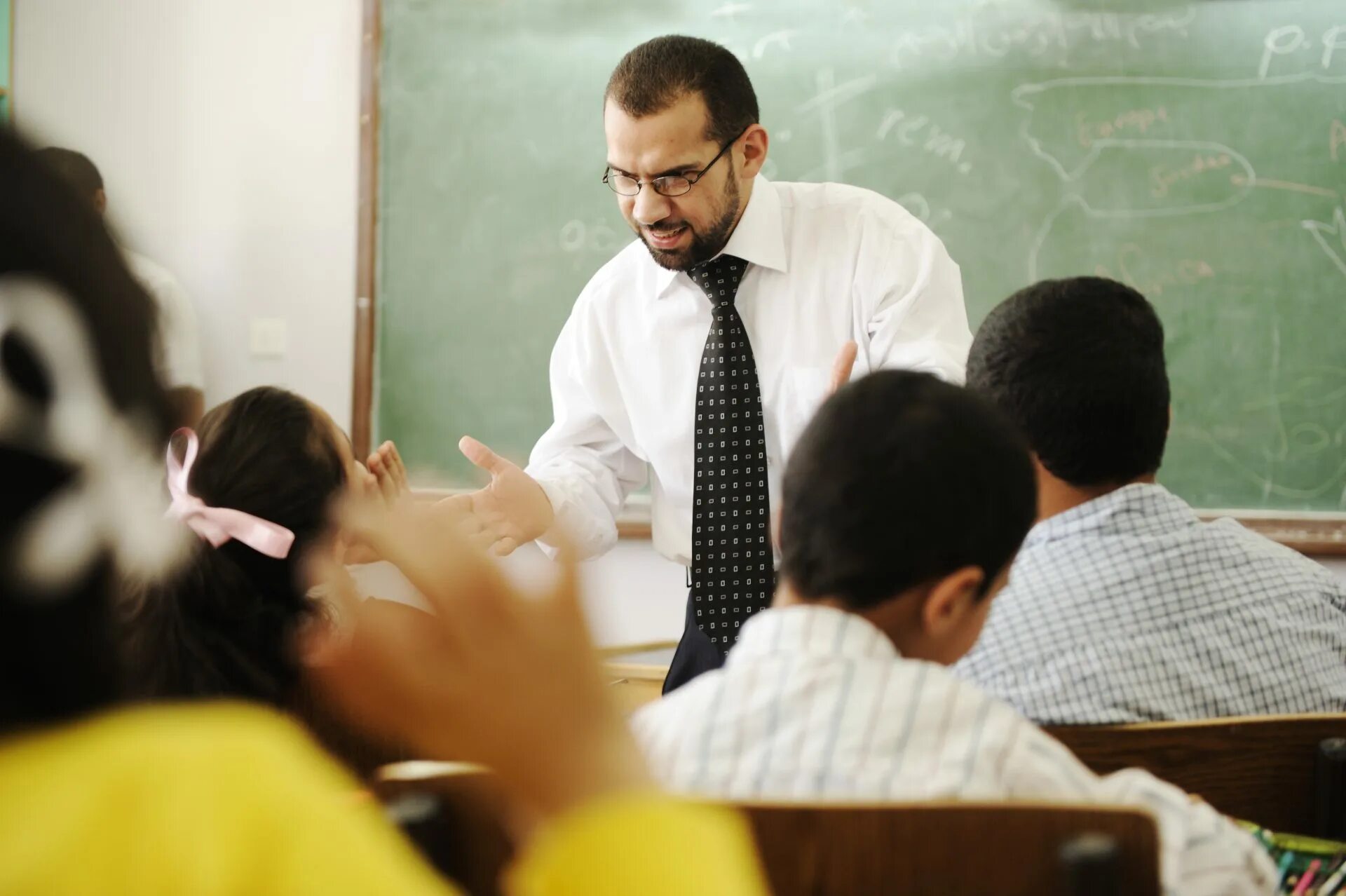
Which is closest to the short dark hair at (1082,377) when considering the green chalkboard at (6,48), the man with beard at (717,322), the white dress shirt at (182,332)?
the man with beard at (717,322)

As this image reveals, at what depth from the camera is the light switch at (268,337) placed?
359 centimetres

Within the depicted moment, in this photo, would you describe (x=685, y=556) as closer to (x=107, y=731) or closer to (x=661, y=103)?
(x=661, y=103)

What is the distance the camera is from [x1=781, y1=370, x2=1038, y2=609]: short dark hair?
108cm

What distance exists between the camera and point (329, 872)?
42 cm

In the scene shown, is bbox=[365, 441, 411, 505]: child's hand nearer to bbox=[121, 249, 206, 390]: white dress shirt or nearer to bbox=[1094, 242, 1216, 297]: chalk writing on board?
bbox=[121, 249, 206, 390]: white dress shirt

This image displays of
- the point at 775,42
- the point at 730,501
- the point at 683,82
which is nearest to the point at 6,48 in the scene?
the point at 775,42

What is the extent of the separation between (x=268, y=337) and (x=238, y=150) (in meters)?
0.58

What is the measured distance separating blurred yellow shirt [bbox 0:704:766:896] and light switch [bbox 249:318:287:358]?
3.31m

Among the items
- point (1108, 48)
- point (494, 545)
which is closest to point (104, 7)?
point (494, 545)

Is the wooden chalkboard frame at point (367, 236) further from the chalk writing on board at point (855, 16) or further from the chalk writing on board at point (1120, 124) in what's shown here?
the chalk writing on board at point (1120, 124)

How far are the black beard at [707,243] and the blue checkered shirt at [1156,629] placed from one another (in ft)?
3.41

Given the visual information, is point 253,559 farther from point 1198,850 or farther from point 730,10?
point 730,10

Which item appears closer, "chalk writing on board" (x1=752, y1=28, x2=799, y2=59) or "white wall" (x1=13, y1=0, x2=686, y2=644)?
"chalk writing on board" (x1=752, y1=28, x2=799, y2=59)

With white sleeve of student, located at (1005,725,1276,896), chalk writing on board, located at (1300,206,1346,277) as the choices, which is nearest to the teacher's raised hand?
white sleeve of student, located at (1005,725,1276,896)
